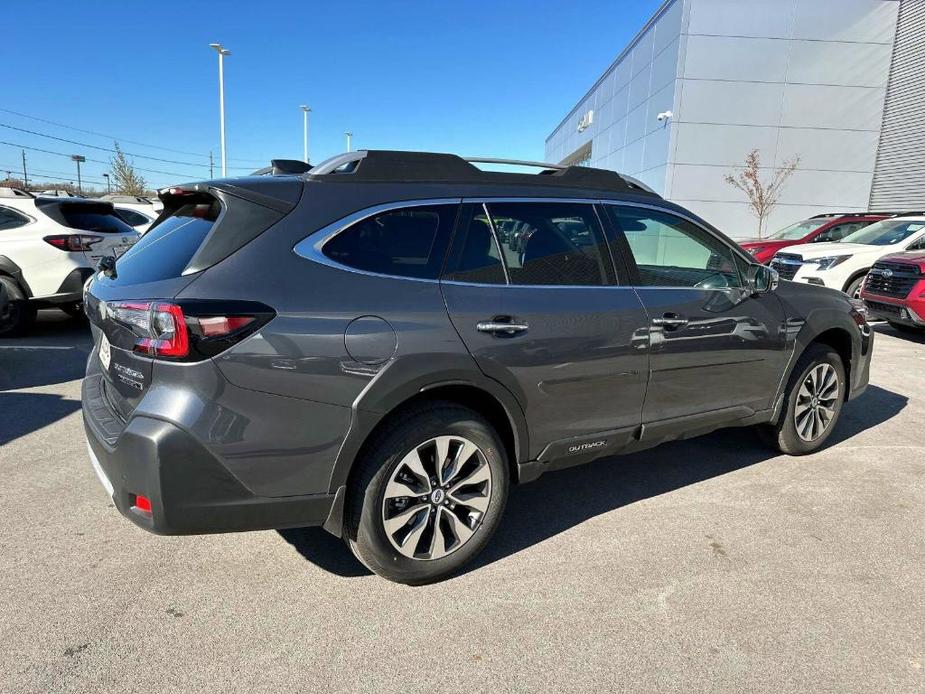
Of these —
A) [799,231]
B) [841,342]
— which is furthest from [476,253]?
[799,231]

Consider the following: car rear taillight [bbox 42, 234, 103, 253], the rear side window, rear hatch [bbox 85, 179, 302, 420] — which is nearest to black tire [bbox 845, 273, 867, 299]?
rear hatch [bbox 85, 179, 302, 420]

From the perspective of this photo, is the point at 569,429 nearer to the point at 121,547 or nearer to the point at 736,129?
the point at 121,547

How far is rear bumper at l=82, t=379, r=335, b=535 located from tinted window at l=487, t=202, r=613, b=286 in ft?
4.56

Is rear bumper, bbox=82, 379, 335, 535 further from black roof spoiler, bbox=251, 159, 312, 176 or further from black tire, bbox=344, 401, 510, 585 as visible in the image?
black roof spoiler, bbox=251, 159, 312, 176

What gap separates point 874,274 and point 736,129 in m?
14.0

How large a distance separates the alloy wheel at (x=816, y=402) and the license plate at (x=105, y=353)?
13.3 feet

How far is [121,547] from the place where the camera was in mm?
2984

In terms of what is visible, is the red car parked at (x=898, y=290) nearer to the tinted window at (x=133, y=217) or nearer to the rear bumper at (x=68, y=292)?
the rear bumper at (x=68, y=292)

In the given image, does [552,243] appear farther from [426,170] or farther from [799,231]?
[799,231]

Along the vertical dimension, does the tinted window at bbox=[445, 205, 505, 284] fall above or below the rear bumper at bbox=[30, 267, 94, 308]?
above

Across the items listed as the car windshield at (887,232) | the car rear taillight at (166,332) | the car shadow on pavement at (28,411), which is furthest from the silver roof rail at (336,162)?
the car windshield at (887,232)

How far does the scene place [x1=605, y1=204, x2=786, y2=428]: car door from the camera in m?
3.30

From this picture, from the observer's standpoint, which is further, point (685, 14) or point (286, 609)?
point (685, 14)

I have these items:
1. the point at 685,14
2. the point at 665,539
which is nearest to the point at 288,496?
the point at 665,539
